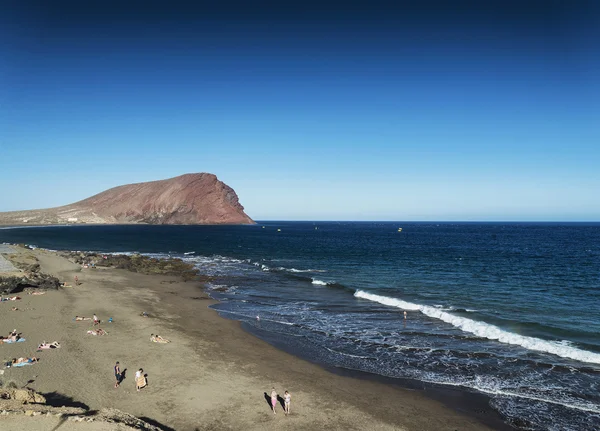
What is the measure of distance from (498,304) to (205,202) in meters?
178

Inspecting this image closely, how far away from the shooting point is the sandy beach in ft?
40.9

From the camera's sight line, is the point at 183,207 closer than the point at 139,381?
No

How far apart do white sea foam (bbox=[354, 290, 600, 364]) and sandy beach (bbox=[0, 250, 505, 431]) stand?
8089 mm

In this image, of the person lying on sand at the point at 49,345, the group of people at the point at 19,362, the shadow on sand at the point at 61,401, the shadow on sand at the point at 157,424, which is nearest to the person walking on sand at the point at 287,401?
the shadow on sand at the point at 157,424

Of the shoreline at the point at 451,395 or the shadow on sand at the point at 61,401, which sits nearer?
the shadow on sand at the point at 61,401

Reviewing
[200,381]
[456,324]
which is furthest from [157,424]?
[456,324]

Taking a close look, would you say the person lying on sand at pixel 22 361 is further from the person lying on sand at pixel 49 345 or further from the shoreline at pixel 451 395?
the shoreline at pixel 451 395

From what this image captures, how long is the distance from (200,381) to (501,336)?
16920 mm

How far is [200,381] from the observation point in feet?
49.2

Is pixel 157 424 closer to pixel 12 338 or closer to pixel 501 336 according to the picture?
pixel 12 338

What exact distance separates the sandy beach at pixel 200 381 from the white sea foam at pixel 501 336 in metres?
8.09

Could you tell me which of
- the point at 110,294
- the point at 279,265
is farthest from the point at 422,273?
the point at 110,294

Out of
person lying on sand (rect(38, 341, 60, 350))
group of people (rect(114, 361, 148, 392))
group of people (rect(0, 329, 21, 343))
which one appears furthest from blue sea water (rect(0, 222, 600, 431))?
group of people (rect(0, 329, 21, 343))

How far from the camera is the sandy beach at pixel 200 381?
40.9 feet
